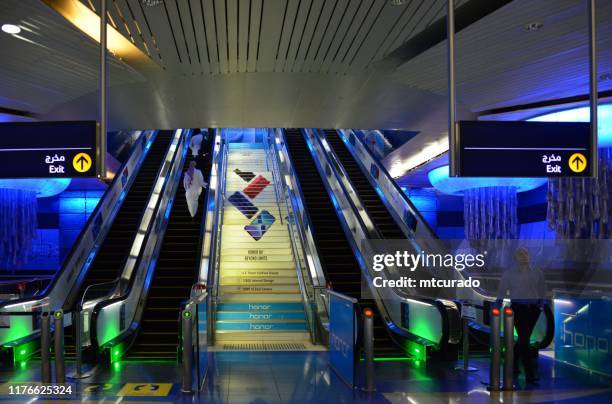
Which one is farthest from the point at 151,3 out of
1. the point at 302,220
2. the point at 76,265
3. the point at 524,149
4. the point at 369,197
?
the point at 369,197

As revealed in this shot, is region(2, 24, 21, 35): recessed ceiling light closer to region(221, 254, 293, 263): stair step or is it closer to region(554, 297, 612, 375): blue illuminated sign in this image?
region(554, 297, 612, 375): blue illuminated sign

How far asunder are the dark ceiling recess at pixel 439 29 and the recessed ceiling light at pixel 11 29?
395 cm

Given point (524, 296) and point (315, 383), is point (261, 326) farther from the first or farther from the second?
point (524, 296)

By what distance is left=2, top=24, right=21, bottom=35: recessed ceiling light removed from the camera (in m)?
6.26

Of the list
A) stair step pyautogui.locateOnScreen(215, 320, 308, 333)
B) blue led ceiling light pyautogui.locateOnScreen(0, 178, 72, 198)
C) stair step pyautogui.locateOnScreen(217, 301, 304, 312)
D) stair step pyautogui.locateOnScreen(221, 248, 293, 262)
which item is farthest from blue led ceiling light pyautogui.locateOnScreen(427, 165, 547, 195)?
blue led ceiling light pyautogui.locateOnScreen(0, 178, 72, 198)

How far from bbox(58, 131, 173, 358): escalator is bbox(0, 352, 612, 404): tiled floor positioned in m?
1.24

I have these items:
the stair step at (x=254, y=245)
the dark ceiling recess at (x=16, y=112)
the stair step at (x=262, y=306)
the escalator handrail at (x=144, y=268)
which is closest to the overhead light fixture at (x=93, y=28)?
the dark ceiling recess at (x=16, y=112)

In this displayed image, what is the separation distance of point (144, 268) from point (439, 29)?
6.50m

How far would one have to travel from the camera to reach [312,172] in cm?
1778

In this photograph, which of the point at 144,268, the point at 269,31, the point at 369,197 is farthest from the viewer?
the point at 369,197

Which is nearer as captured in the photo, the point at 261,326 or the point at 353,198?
the point at 261,326

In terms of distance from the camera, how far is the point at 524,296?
741cm

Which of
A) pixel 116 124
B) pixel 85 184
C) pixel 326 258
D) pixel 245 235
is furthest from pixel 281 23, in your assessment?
pixel 85 184

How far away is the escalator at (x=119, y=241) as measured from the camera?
31.1 ft
